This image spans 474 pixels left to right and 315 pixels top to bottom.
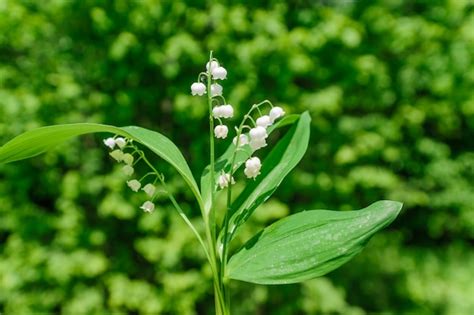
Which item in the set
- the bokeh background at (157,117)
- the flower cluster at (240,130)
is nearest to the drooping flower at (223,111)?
the flower cluster at (240,130)

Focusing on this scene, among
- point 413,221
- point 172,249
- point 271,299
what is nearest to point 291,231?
point 172,249

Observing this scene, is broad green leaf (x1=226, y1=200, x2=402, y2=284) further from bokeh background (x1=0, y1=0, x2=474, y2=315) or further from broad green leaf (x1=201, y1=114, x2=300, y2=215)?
bokeh background (x1=0, y1=0, x2=474, y2=315)

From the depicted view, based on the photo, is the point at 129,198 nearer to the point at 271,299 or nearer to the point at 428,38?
the point at 271,299

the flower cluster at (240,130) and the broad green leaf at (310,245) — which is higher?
the flower cluster at (240,130)

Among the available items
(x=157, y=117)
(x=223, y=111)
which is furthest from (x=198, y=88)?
(x=157, y=117)

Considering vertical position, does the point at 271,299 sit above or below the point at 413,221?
below

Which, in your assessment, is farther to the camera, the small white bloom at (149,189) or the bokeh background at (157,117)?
the bokeh background at (157,117)

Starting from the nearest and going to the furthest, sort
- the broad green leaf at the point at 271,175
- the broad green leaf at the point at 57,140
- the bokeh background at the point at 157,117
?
the broad green leaf at the point at 57,140 → the broad green leaf at the point at 271,175 → the bokeh background at the point at 157,117

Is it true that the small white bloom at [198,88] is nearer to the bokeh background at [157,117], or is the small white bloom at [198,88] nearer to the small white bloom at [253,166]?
the small white bloom at [253,166]
